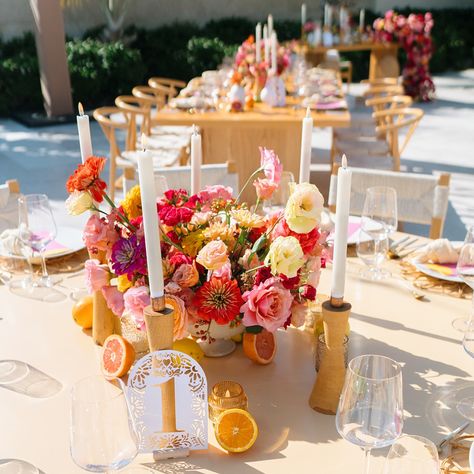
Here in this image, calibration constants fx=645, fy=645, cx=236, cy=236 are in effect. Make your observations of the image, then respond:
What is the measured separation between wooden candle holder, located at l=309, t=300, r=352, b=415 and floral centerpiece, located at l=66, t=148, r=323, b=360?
0.32 ft

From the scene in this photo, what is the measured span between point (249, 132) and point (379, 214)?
283 cm

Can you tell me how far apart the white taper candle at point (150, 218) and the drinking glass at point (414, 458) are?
462 millimetres

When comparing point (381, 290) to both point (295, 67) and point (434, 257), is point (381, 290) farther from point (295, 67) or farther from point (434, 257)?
point (295, 67)

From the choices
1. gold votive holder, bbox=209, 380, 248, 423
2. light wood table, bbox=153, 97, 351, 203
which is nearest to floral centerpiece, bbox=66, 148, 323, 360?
gold votive holder, bbox=209, 380, 248, 423

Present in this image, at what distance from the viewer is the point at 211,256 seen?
1.21 m

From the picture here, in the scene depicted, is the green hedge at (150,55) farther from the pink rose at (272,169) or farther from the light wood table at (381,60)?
the pink rose at (272,169)

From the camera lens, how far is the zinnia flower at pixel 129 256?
124cm

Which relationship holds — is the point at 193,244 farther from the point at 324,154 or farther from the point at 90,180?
the point at 324,154

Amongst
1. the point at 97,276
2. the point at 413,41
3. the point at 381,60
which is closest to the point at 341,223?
the point at 97,276

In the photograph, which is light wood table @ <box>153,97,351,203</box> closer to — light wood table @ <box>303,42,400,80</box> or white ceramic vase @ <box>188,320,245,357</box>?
white ceramic vase @ <box>188,320,245,357</box>

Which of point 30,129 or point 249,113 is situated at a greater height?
point 249,113

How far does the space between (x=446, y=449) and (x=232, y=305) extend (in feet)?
1.57

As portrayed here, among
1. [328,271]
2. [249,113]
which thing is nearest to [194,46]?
[249,113]

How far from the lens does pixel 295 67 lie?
6.00 metres
